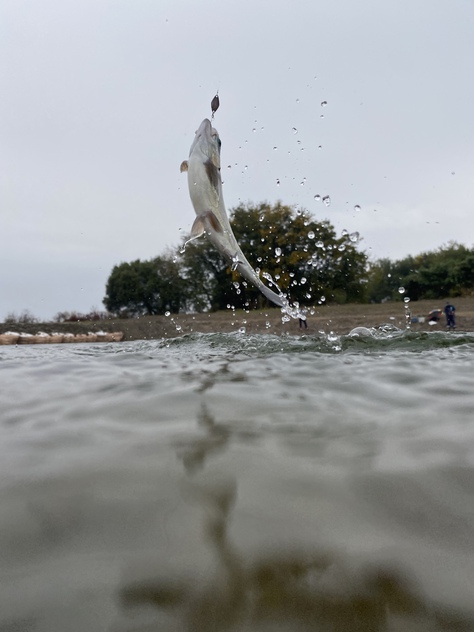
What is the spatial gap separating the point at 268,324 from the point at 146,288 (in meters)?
16.4

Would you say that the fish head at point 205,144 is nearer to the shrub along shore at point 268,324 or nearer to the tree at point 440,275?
the shrub along shore at point 268,324

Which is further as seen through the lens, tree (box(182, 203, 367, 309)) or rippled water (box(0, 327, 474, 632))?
tree (box(182, 203, 367, 309))

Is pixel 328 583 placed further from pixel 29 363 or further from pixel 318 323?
pixel 318 323

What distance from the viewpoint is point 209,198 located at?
17.3ft

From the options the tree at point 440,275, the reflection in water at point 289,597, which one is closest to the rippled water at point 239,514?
the reflection in water at point 289,597


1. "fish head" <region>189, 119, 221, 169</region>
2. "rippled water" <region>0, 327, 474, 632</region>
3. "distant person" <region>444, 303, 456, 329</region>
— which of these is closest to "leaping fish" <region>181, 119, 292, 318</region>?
"fish head" <region>189, 119, 221, 169</region>

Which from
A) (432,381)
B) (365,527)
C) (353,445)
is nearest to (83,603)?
(365,527)

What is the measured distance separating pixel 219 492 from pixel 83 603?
0.53 m

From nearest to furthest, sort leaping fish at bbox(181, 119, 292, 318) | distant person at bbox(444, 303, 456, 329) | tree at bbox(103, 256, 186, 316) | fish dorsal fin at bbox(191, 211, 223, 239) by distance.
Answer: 1. fish dorsal fin at bbox(191, 211, 223, 239)
2. leaping fish at bbox(181, 119, 292, 318)
3. distant person at bbox(444, 303, 456, 329)
4. tree at bbox(103, 256, 186, 316)

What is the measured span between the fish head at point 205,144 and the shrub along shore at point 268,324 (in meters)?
10.4

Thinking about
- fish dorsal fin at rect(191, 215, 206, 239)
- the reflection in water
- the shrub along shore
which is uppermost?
fish dorsal fin at rect(191, 215, 206, 239)

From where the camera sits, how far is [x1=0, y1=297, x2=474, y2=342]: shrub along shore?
53.5 feet

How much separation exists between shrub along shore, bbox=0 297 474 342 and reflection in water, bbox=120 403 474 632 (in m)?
14.5

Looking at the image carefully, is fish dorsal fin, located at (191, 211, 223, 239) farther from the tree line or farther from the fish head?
the tree line
